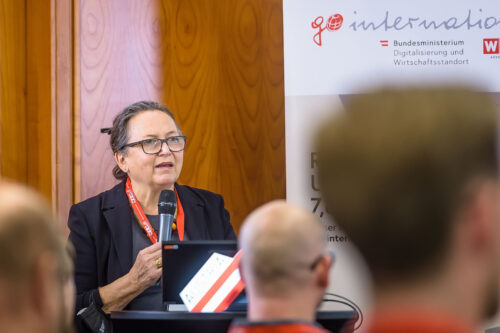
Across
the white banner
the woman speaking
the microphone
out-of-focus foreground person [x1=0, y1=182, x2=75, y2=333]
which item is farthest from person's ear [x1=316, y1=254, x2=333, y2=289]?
the white banner

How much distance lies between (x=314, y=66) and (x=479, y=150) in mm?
3486

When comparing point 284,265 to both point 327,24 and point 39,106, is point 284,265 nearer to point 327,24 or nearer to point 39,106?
point 327,24

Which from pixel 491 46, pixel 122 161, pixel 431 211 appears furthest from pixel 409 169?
pixel 491 46

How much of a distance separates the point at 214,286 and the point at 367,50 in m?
2.26

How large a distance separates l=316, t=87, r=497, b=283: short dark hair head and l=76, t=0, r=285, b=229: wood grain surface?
3907mm

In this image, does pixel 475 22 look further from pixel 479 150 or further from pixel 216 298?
pixel 479 150

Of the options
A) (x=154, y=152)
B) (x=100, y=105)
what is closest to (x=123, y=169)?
(x=154, y=152)

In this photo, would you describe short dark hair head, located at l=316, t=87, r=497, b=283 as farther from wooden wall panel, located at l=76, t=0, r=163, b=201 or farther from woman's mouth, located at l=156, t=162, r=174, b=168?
wooden wall panel, located at l=76, t=0, r=163, b=201

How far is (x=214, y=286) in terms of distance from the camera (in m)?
2.46

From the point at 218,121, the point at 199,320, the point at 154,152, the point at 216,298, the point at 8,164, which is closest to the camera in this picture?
the point at 199,320

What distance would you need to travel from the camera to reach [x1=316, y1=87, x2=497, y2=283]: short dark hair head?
0.82 metres

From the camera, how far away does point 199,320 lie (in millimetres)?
2162

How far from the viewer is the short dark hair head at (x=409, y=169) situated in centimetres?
82

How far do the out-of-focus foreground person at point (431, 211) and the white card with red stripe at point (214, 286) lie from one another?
1.62 meters
